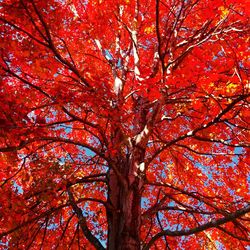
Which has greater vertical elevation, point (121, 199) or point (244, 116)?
point (244, 116)

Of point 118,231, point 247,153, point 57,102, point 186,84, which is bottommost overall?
point 118,231

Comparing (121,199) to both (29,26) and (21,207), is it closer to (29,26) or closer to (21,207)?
(21,207)

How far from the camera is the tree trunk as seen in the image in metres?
5.75

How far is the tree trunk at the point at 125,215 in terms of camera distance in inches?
227

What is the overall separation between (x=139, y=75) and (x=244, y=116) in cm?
282

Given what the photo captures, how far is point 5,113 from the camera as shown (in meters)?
5.61

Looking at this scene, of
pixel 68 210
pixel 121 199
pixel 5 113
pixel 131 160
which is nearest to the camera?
pixel 5 113

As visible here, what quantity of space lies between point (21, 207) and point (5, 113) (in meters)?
1.69

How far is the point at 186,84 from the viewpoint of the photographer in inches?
322

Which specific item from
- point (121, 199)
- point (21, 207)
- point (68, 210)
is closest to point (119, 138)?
point (121, 199)

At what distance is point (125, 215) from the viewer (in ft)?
19.9

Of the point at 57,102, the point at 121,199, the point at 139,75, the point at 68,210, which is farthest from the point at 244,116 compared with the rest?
the point at 68,210

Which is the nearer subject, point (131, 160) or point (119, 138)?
point (131, 160)

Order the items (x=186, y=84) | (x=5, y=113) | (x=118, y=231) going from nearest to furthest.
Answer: (x=5, y=113)
(x=118, y=231)
(x=186, y=84)
